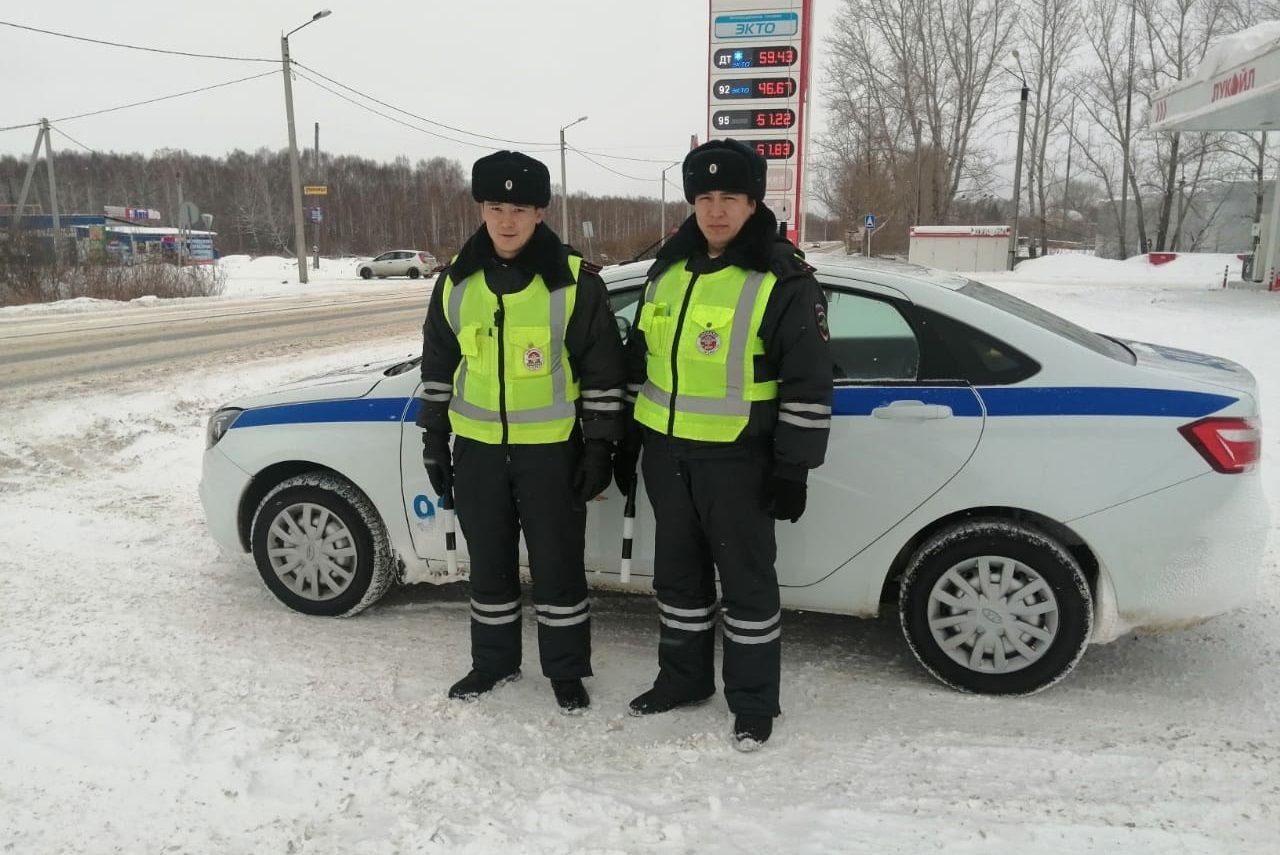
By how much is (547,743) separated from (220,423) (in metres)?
2.27

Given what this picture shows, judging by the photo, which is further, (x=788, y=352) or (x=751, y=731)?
(x=751, y=731)

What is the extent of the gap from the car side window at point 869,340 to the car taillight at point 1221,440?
2.96 feet

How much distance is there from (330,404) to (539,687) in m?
1.50

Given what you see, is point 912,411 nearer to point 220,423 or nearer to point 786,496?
point 786,496

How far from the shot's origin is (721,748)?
9.46 ft

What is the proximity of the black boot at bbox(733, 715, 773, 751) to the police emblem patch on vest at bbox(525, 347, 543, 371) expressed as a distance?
53.8 inches

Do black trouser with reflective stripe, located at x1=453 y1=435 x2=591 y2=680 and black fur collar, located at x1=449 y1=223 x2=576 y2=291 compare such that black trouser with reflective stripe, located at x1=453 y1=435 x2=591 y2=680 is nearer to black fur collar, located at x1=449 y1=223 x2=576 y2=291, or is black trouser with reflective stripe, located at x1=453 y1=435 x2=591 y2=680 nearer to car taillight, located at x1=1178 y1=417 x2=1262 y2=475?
black fur collar, located at x1=449 y1=223 x2=576 y2=291

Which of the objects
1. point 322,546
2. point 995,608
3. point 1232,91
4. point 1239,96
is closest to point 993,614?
point 995,608

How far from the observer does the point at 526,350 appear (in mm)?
2963

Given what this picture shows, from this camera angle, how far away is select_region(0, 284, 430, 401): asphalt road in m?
9.62

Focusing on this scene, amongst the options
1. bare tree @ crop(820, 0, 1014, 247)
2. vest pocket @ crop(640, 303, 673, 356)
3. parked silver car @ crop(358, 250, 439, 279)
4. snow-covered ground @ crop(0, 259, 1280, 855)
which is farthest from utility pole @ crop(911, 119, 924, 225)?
vest pocket @ crop(640, 303, 673, 356)

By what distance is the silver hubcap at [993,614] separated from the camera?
3059mm

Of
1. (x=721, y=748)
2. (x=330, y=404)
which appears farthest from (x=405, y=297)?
(x=721, y=748)

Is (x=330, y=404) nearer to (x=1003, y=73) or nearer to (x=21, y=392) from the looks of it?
(x=21, y=392)
